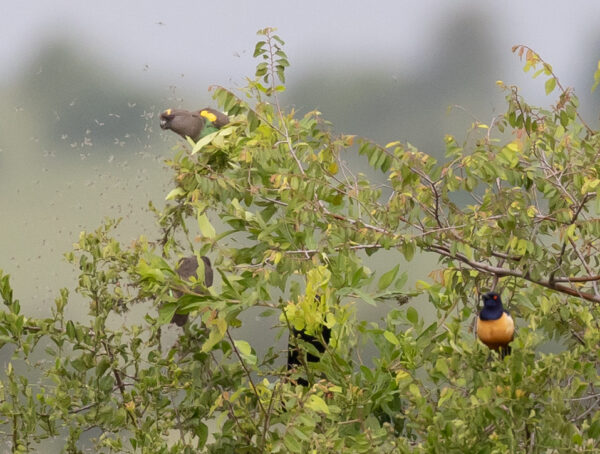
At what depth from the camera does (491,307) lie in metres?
2.80

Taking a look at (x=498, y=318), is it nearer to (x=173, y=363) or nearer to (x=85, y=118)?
(x=173, y=363)

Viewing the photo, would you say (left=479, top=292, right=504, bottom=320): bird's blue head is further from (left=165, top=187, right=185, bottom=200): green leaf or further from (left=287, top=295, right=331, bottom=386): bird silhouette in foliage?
(left=165, top=187, right=185, bottom=200): green leaf

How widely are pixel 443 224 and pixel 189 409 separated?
3.55 feet

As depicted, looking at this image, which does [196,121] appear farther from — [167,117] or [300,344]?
[300,344]

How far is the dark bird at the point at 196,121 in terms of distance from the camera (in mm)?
3857

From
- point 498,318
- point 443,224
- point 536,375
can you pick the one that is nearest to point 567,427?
point 536,375

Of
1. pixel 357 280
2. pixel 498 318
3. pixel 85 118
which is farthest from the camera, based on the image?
pixel 85 118

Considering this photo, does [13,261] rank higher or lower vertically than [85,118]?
lower

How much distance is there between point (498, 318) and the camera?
8.98 feet

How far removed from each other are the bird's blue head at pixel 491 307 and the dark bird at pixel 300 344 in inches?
17.6

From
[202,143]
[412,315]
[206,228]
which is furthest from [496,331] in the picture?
[202,143]

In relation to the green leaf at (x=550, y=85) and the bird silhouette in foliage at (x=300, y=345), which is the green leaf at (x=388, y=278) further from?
the green leaf at (x=550, y=85)

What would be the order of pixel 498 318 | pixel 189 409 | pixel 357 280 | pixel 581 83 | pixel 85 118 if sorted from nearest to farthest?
pixel 498 318
pixel 357 280
pixel 189 409
pixel 85 118
pixel 581 83

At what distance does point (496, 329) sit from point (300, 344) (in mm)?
637
